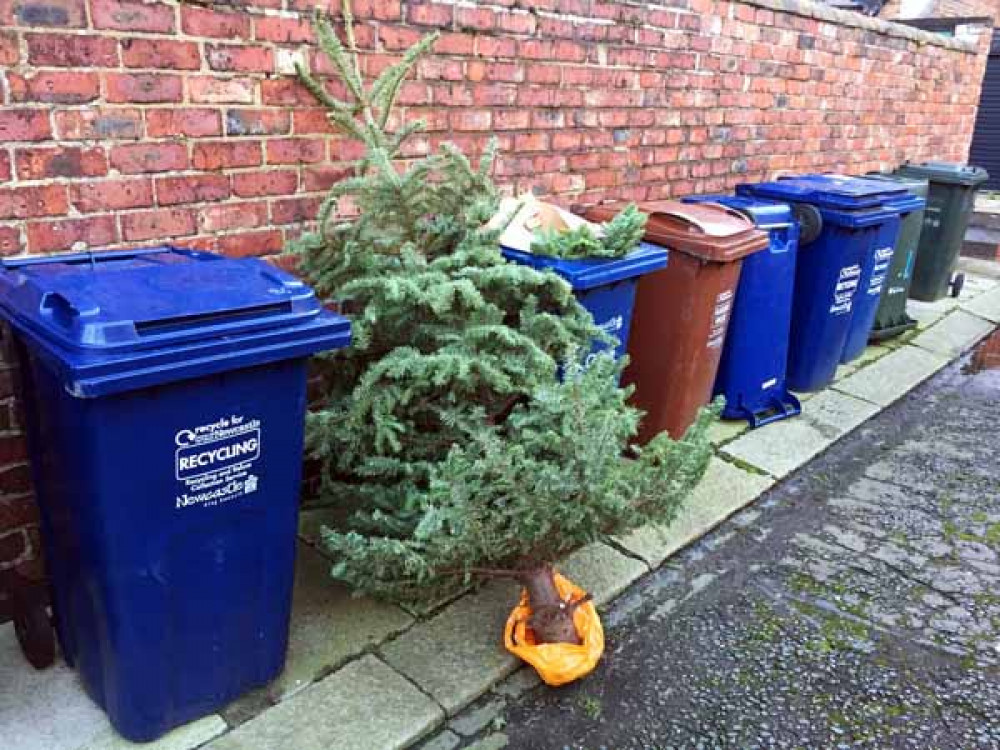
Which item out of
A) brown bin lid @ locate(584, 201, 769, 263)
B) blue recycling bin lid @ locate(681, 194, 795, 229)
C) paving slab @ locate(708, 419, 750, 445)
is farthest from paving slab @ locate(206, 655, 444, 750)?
blue recycling bin lid @ locate(681, 194, 795, 229)

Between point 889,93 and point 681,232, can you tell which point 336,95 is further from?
point 889,93

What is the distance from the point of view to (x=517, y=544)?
2.33 metres

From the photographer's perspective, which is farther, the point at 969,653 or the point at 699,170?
the point at 699,170

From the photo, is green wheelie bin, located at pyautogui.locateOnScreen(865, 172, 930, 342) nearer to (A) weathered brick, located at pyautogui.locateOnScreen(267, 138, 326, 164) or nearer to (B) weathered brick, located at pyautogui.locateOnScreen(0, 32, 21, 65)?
(A) weathered brick, located at pyautogui.locateOnScreen(267, 138, 326, 164)

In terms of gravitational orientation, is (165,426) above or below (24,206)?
below

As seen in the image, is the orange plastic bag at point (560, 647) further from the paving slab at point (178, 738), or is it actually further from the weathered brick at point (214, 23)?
the weathered brick at point (214, 23)

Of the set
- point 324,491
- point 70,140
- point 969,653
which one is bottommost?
point 969,653

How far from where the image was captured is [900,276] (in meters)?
5.85

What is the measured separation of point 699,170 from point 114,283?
13.0 feet

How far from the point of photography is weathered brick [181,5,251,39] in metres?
2.61

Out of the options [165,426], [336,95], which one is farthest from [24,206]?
[336,95]

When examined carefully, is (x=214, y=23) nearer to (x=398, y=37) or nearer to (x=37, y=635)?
(x=398, y=37)

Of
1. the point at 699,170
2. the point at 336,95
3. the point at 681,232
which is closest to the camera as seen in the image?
the point at 336,95

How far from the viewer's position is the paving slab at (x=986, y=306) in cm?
690
